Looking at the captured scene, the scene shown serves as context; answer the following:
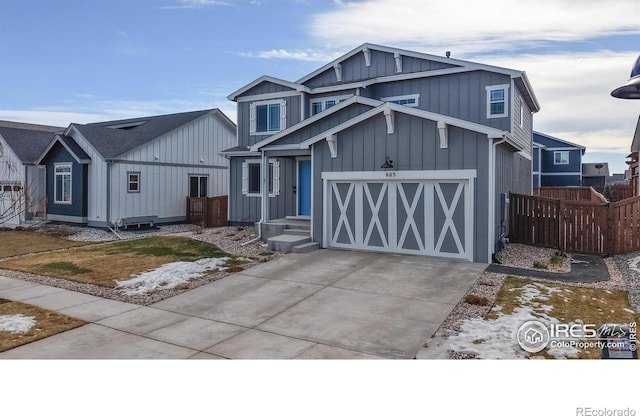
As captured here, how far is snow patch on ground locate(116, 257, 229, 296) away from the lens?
26.9ft

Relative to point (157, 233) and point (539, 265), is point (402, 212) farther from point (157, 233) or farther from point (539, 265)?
point (157, 233)

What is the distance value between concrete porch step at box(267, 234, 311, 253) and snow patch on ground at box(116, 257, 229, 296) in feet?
4.62

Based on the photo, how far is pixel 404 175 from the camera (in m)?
10.5

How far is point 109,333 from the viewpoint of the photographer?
5.82m

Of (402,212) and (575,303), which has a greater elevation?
(402,212)

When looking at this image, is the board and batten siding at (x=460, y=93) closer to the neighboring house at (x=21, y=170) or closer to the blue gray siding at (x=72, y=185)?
the blue gray siding at (x=72, y=185)

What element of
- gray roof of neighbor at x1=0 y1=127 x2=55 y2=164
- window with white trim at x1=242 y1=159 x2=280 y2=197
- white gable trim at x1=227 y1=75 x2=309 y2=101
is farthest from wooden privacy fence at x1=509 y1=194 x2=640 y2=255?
gray roof of neighbor at x1=0 y1=127 x2=55 y2=164

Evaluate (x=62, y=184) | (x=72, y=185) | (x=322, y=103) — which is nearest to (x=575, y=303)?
(x=322, y=103)

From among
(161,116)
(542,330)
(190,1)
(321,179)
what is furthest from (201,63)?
(161,116)

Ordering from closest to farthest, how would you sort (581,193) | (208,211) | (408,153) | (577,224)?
(408,153), (577,224), (208,211), (581,193)

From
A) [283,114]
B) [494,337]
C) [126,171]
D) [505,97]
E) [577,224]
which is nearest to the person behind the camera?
[494,337]

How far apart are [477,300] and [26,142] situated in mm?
22513

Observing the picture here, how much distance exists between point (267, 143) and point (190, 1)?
616 centimetres
